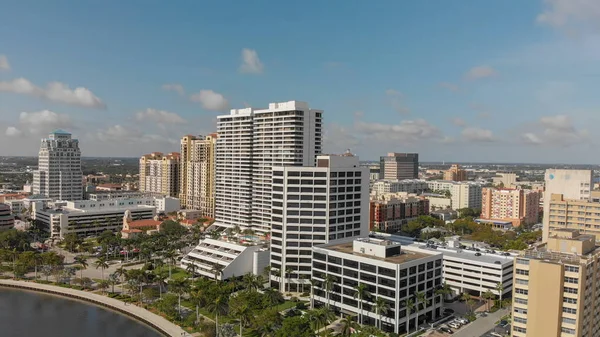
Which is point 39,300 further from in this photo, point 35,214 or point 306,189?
point 35,214

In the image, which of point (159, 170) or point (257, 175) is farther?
point (159, 170)

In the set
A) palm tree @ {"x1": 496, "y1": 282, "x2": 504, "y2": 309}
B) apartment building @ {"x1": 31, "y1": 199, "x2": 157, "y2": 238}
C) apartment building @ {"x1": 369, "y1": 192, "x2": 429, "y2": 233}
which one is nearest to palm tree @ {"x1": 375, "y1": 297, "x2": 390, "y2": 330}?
palm tree @ {"x1": 496, "y1": 282, "x2": 504, "y2": 309}

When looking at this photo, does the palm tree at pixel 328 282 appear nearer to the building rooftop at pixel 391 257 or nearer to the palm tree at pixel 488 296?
the building rooftop at pixel 391 257

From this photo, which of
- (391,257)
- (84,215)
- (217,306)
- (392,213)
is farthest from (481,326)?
(84,215)

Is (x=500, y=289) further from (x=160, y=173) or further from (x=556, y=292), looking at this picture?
(x=160, y=173)

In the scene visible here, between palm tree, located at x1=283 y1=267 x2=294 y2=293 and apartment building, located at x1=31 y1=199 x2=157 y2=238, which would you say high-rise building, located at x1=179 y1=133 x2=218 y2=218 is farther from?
palm tree, located at x1=283 y1=267 x2=294 y2=293

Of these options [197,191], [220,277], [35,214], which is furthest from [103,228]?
[220,277]
